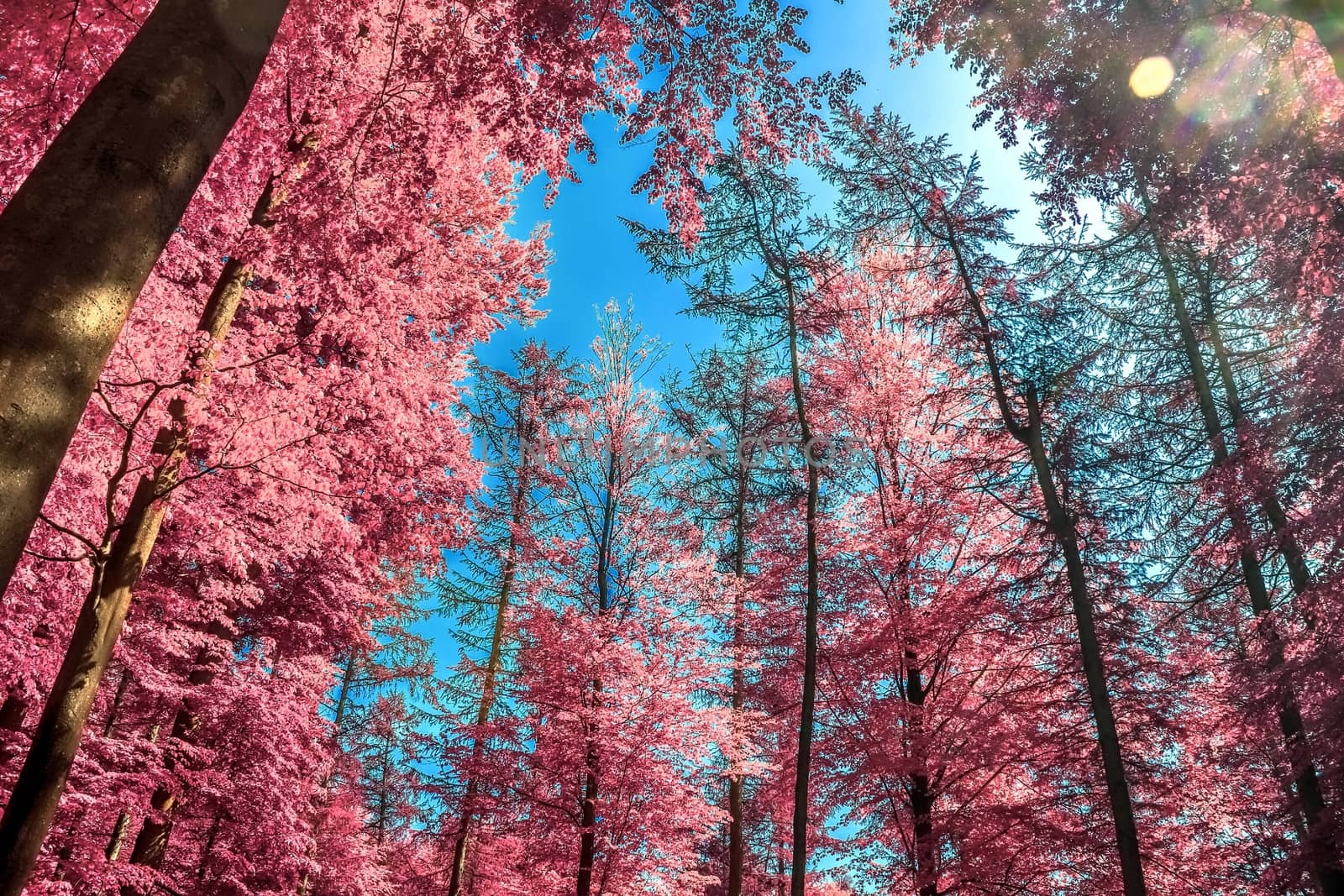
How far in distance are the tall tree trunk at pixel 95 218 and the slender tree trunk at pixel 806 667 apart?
8108 millimetres

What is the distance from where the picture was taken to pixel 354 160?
5707 mm

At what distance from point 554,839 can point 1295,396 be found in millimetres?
10859

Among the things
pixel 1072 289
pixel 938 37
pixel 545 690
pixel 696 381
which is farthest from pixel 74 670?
pixel 696 381

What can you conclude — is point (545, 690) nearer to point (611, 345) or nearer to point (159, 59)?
point (611, 345)

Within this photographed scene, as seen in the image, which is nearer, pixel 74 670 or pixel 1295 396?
pixel 74 670

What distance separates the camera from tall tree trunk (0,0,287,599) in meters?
1.57

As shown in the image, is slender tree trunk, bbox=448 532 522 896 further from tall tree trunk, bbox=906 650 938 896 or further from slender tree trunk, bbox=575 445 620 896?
tall tree trunk, bbox=906 650 938 896

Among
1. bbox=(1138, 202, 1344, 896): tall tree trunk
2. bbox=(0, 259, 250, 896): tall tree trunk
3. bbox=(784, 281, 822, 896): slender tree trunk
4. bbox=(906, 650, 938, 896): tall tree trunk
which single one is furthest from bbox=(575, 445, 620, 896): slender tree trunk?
bbox=(1138, 202, 1344, 896): tall tree trunk

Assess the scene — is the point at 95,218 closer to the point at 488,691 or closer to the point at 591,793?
the point at 591,793

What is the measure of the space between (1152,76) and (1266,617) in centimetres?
635

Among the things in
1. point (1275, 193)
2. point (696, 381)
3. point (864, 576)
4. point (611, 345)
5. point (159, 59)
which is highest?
point (696, 381)

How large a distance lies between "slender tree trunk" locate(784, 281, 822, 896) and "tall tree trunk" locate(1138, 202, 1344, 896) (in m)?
4.80

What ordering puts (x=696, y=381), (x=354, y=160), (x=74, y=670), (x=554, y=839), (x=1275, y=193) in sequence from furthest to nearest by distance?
1. (x=696, y=381)
2. (x=554, y=839)
3. (x=1275, y=193)
4. (x=354, y=160)
5. (x=74, y=670)

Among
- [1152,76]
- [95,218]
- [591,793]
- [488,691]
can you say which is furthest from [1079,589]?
[488,691]
